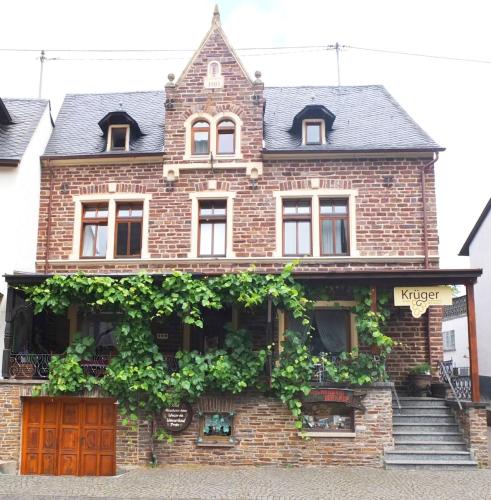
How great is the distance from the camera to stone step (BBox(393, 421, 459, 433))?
13921 mm

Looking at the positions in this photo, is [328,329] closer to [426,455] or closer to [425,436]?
[425,436]

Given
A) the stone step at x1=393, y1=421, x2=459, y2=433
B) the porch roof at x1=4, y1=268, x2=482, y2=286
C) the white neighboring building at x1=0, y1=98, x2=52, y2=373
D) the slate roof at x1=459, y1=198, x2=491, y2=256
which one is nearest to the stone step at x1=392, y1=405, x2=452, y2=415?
the stone step at x1=393, y1=421, x2=459, y2=433

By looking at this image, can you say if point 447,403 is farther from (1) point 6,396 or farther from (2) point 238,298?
(1) point 6,396

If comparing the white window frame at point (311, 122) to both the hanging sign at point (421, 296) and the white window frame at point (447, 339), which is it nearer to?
the hanging sign at point (421, 296)

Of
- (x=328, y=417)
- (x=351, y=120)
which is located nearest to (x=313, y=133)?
(x=351, y=120)

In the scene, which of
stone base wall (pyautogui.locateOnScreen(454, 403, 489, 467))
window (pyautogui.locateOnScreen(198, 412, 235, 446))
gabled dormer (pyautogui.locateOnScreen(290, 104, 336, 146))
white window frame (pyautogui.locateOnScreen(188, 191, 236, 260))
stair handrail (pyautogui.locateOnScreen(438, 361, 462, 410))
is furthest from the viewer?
gabled dormer (pyautogui.locateOnScreen(290, 104, 336, 146))

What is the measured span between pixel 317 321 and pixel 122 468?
594 centimetres

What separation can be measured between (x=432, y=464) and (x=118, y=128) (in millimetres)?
11892

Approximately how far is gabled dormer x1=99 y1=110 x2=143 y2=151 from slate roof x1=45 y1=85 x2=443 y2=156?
24 centimetres

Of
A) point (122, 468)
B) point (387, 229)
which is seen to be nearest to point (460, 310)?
point (387, 229)

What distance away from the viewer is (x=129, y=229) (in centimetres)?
1730

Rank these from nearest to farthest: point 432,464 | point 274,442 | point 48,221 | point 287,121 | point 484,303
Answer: point 432,464
point 274,442
point 48,221
point 287,121
point 484,303

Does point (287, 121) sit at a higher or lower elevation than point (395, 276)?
higher

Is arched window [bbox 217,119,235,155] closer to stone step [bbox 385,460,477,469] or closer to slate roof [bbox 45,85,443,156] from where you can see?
slate roof [bbox 45,85,443,156]
